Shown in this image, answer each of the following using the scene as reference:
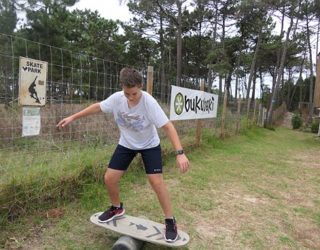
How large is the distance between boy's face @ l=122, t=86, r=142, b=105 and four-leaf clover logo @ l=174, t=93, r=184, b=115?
3704mm

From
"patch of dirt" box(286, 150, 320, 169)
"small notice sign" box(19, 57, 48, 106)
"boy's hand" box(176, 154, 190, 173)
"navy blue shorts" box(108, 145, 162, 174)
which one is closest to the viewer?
"boy's hand" box(176, 154, 190, 173)

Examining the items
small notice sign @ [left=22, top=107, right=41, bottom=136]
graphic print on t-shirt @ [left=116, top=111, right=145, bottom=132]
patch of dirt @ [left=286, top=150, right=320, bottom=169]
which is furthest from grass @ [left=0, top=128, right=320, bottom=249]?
patch of dirt @ [left=286, top=150, right=320, bottom=169]

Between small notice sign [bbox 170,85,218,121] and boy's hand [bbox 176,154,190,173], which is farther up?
small notice sign [bbox 170,85,218,121]

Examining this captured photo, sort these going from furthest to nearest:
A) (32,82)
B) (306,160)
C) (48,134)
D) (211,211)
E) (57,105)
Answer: (306,160) → (57,105) → (48,134) → (211,211) → (32,82)

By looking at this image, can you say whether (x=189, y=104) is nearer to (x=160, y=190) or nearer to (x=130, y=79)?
(x=160, y=190)

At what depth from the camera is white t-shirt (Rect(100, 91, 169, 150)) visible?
10.1 ft

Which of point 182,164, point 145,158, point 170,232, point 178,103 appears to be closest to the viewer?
point 182,164

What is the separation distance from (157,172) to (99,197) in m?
1.41

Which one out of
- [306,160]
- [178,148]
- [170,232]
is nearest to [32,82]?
[178,148]

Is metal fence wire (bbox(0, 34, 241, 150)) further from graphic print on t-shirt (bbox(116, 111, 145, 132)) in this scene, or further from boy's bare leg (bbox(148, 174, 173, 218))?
boy's bare leg (bbox(148, 174, 173, 218))

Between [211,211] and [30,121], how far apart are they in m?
2.36

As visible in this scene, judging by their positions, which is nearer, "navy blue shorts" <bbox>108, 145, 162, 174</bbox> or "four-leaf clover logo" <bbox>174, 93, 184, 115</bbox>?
"navy blue shorts" <bbox>108, 145, 162, 174</bbox>

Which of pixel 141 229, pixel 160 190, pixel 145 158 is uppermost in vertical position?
pixel 145 158

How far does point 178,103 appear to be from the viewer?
22.6 ft
